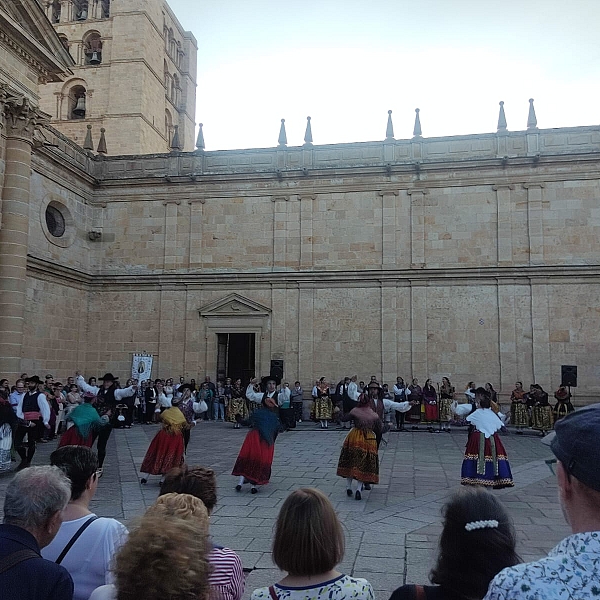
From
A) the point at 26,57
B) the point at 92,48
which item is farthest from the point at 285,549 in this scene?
the point at 92,48

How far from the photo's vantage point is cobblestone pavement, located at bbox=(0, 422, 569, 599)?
6.09 meters

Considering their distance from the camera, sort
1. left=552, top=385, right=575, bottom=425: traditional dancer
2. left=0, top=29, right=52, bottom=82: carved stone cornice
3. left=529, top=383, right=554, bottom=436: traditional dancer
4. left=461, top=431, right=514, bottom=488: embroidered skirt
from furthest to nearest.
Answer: left=529, top=383, right=554, bottom=436: traditional dancer
left=552, top=385, right=575, bottom=425: traditional dancer
left=0, top=29, right=52, bottom=82: carved stone cornice
left=461, top=431, right=514, bottom=488: embroidered skirt

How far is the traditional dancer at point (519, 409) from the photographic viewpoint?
1928 cm

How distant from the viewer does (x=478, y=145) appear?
74.0 ft

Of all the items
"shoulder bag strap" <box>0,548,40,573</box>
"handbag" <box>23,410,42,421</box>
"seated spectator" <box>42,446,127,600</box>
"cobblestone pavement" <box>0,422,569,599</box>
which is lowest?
"cobblestone pavement" <box>0,422,569,599</box>

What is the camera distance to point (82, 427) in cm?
950

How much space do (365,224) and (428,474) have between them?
1356cm

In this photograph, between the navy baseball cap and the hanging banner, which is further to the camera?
the hanging banner

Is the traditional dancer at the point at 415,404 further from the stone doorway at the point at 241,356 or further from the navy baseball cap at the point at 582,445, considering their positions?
the navy baseball cap at the point at 582,445

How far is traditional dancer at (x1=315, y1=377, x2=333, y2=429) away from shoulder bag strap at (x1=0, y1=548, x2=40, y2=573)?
1806 centimetres

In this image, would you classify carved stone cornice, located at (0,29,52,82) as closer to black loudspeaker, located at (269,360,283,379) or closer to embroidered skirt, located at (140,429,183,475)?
black loudspeaker, located at (269,360,283,379)

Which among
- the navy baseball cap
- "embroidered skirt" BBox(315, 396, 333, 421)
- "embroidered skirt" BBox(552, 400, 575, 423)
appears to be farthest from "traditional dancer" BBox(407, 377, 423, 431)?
the navy baseball cap

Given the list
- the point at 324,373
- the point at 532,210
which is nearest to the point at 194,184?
the point at 324,373

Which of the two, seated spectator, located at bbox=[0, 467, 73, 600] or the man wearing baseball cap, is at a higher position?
the man wearing baseball cap
